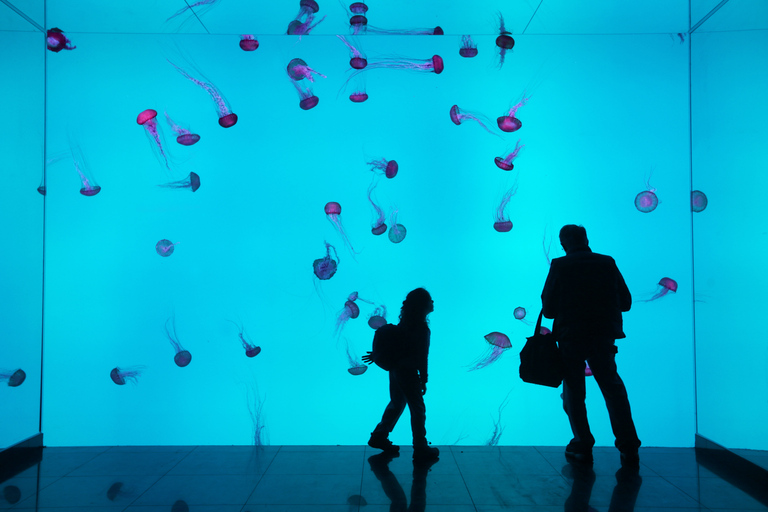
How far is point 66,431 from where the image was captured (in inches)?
113

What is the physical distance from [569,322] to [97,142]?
2.71 metres

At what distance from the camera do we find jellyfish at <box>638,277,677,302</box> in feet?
9.61

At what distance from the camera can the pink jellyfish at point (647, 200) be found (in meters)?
2.95

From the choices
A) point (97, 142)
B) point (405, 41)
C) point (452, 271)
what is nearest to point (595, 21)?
point (405, 41)

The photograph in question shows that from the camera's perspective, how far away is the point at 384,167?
2969mm

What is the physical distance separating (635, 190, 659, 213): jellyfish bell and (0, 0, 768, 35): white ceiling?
3.07 feet

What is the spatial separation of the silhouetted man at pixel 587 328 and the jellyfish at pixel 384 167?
39.4 inches

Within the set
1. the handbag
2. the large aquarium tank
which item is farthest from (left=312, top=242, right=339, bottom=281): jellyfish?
the handbag

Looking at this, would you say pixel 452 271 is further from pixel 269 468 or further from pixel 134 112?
pixel 134 112

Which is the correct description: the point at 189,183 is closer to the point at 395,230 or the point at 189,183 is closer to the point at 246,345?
the point at 246,345

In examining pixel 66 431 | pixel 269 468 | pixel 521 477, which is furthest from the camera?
pixel 66 431

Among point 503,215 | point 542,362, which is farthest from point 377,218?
point 542,362

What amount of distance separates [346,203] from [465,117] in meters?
0.84

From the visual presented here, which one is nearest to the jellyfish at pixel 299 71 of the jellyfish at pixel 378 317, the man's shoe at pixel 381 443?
the jellyfish at pixel 378 317
